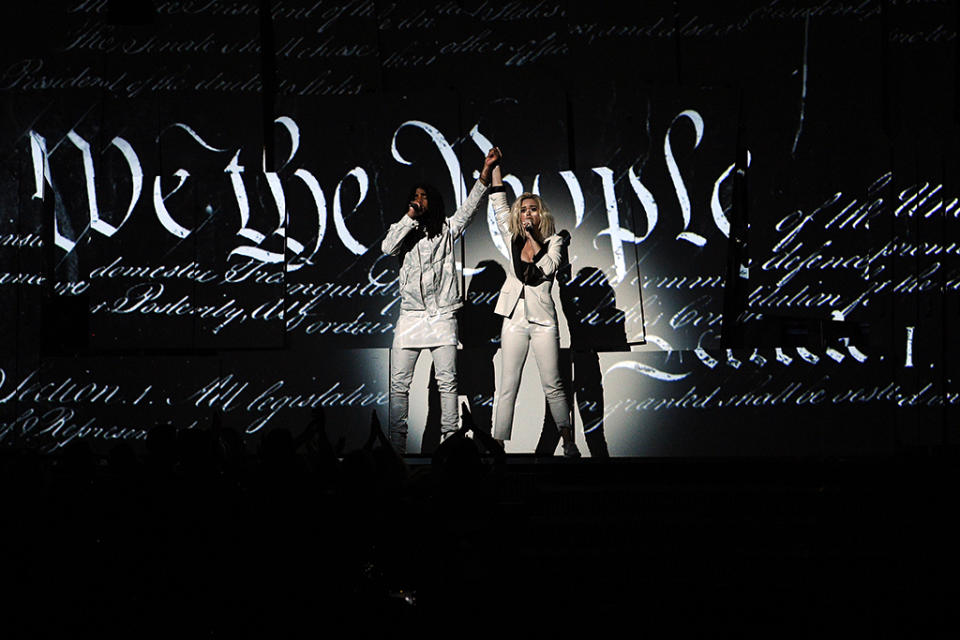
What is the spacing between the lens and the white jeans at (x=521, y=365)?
5.44 meters

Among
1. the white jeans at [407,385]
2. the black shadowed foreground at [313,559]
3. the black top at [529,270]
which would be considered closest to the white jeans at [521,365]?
the black top at [529,270]

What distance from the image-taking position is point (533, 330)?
5.48 m

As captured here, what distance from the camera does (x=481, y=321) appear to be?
6262mm

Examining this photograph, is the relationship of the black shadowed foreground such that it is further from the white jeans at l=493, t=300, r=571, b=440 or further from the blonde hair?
the blonde hair

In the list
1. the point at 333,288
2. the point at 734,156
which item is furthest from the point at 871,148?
the point at 333,288

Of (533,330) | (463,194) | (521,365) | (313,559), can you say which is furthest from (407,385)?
(313,559)

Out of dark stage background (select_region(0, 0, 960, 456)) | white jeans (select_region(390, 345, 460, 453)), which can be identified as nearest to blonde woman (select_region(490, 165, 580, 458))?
white jeans (select_region(390, 345, 460, 453))

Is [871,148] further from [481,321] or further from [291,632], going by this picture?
[291,632]

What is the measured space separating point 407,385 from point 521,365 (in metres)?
0.65

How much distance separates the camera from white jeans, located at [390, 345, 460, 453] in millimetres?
5422

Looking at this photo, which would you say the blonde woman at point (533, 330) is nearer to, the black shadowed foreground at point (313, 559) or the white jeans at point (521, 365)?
the white jeans at point (521, 365)

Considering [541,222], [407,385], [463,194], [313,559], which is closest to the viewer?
[313,559]

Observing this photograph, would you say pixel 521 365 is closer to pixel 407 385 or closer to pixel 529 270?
pixel 529 270

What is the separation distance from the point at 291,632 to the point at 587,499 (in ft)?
7.09
